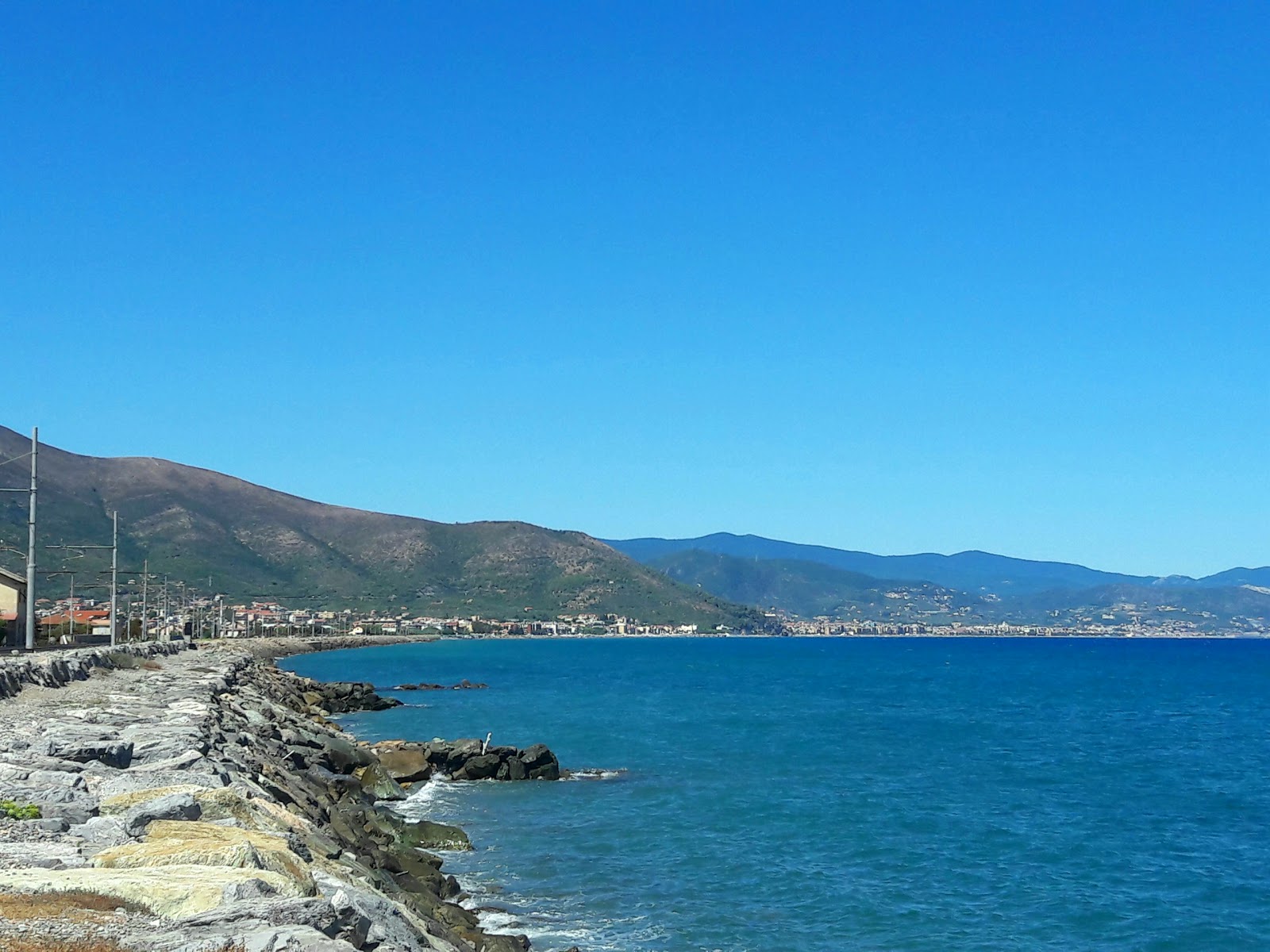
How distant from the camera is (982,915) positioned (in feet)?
80.4

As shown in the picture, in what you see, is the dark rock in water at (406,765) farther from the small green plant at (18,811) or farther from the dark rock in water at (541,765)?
the small green plant at (18,811)

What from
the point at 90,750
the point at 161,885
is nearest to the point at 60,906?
the point at 161,885

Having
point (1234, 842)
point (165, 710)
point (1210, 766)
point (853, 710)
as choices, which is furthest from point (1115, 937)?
point (853, 710)

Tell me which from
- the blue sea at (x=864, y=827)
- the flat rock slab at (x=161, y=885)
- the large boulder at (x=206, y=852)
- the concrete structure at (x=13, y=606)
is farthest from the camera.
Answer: the concrete structure at (x=13, y=606)

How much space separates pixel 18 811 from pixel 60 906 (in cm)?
441

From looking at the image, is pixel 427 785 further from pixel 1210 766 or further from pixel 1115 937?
pixel 1210 766

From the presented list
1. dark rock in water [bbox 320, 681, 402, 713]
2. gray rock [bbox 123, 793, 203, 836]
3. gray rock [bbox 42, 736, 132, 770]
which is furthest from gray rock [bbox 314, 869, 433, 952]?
dark rock in water [bbox 320, 681, 402, 713]

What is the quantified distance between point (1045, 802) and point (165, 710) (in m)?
25.7

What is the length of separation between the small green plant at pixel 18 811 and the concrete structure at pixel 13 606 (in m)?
53.7

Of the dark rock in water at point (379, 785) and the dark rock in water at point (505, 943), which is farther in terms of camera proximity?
the dark rock in water at point (379, 785)

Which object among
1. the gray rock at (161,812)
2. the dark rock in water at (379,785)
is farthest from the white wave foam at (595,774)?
the gray rock at (161,812)

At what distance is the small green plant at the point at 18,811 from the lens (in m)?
13.0

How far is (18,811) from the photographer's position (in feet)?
43.2

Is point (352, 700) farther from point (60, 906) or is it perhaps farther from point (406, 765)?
point (60, 906)
